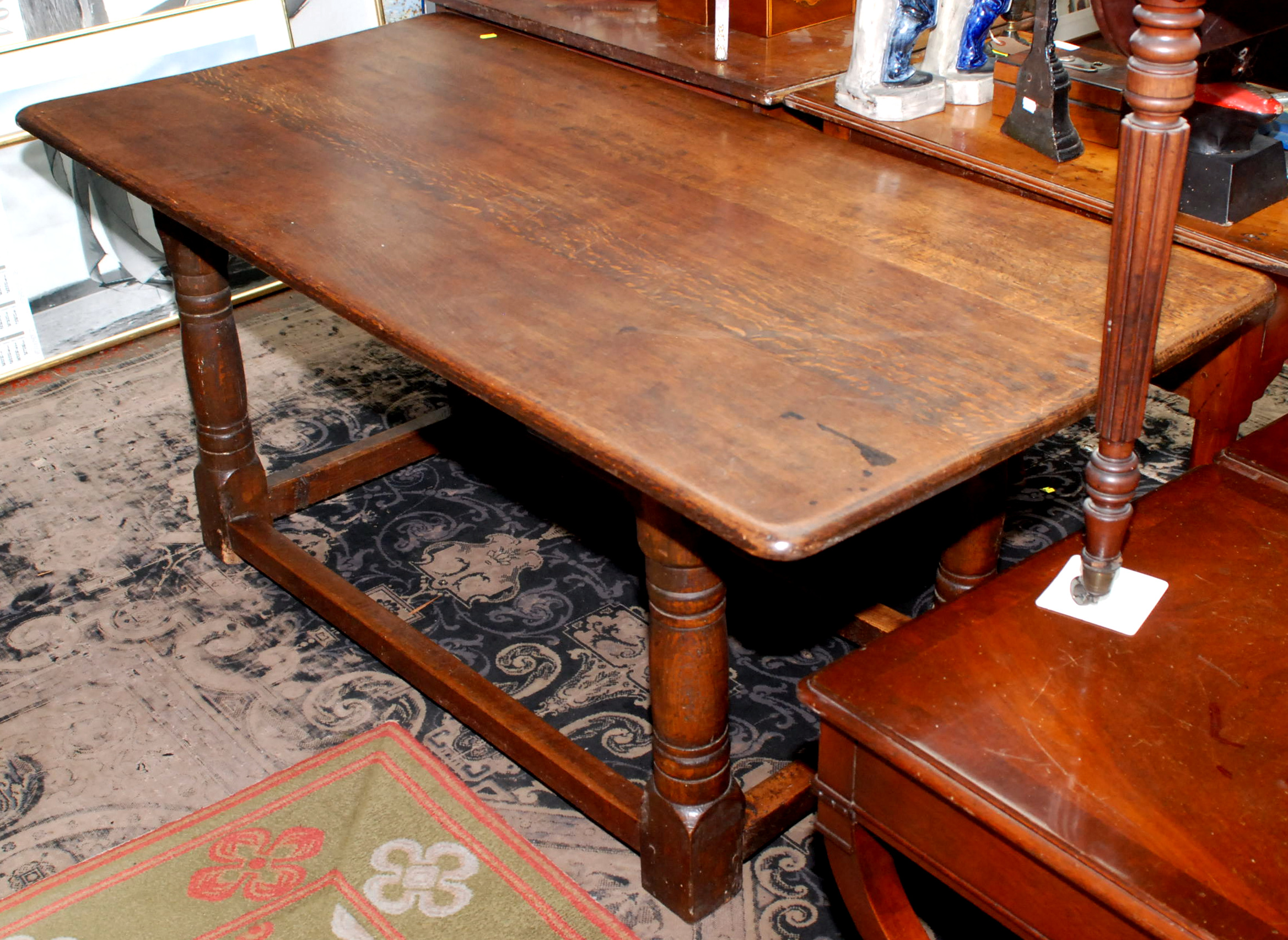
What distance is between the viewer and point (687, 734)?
1.90 m

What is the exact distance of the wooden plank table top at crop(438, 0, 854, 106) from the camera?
8.20ft

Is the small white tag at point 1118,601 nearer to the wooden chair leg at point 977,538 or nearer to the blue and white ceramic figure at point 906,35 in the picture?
the wooden chair leg at point 977,538

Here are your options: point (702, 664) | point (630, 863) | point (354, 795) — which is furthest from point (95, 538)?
point (702, 664)

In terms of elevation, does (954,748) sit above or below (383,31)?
below

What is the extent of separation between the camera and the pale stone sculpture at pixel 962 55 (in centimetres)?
232

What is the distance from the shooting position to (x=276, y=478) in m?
3.02

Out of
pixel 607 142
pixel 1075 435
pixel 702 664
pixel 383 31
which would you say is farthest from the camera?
pixel 1075 435

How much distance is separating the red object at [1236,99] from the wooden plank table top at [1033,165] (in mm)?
139

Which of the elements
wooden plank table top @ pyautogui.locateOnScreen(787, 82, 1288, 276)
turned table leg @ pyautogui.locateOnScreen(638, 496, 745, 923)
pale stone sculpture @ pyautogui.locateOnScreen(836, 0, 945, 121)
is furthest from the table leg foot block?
pale stone sculpture @ pyautogui.locateOnScreen(836, 0, 945, 121)

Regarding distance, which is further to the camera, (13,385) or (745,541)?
(13,385)

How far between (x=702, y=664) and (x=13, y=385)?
8.56 ft

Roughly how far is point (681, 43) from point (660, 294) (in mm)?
1146

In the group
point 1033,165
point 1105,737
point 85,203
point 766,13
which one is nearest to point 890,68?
point 1033,165

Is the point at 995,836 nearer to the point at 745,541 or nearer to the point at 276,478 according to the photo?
the point at 745,541
